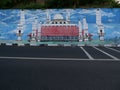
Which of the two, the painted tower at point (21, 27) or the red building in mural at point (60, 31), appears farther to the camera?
the painted tower at point (21, 27)

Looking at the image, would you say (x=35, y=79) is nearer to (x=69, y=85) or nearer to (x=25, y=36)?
A: (x=69, y=85)

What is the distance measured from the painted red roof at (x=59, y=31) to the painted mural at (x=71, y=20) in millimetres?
592

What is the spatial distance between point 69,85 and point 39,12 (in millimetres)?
17722

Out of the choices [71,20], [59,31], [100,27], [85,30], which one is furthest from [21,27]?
[100,27]

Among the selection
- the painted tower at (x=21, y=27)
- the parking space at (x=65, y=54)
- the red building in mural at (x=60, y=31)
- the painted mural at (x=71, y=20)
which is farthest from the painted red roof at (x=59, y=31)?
the parking space at (x=65, y=54)

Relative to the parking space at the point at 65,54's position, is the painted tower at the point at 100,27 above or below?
above

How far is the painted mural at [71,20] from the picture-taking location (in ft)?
71.3

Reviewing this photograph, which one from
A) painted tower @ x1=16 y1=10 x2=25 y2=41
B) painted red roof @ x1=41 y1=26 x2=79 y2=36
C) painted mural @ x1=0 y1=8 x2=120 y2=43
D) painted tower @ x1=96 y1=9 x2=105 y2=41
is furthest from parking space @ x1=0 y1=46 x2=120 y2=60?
painted red roof @ x1=41 y1=26 x2=79 y2=36

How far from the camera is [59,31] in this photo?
2219cm

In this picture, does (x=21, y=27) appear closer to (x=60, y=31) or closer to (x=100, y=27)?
(x=60, y=31)

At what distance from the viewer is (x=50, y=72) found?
7297mm

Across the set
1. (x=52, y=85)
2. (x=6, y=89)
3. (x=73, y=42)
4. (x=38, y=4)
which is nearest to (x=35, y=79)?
(x=52, y=85)

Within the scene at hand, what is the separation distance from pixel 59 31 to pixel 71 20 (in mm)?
1410

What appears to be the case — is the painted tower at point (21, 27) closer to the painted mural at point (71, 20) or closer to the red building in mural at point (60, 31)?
the painted mural at point (71, 20)
